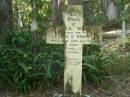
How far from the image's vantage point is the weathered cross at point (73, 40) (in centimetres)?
659

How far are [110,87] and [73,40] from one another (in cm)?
180

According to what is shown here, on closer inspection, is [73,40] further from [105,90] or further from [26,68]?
[105,90]

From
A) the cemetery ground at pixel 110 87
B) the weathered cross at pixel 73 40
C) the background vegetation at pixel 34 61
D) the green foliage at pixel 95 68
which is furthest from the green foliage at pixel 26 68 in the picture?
the weathered cross at pixel 73 40

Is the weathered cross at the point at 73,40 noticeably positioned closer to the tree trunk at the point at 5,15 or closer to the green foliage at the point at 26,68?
the green foliage at the point at 26,68

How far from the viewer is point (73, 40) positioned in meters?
6.64

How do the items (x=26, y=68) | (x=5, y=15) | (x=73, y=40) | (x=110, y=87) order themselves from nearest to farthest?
1. (x=73, y=40)
2. (x=26, y=68)
3. (x=110, y=87)
4. (x=5, y=15)

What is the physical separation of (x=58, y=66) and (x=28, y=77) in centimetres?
78

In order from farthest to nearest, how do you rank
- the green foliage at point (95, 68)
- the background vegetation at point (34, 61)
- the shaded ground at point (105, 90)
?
the green foliage at point (95, 68) → the background vegetation at point (34, 61) → the shaded ground at point (105, 90)

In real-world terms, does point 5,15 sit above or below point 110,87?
above

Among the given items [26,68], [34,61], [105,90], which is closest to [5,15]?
[34,61]

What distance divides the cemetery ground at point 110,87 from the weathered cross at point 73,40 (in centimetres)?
85

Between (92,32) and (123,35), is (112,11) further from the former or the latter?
(92,32)

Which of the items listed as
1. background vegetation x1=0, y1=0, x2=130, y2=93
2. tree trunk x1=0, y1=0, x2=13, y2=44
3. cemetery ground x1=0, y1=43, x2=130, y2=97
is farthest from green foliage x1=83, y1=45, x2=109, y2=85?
tree trunk x1=0, y1=0, x2=13, y2=44

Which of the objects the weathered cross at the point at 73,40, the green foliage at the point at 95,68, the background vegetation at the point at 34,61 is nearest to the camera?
the weathered cross at the point at 73,40
